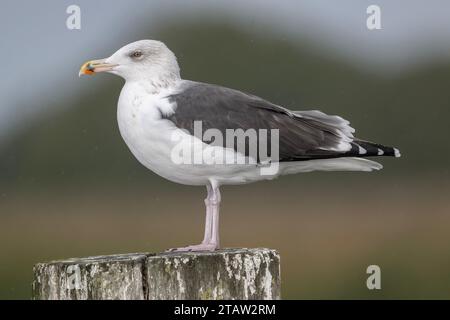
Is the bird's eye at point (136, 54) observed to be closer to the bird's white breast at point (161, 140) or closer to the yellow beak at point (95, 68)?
the yellow beak at point (95, 68)

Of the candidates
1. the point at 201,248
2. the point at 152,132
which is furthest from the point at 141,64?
the point at 201,248

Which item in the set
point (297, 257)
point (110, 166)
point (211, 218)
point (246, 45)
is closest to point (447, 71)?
point (246, 45)

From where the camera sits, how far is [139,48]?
7.35m

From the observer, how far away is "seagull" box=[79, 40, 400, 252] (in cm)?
695

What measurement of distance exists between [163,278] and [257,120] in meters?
1.90

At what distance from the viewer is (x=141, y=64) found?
732 centimetres

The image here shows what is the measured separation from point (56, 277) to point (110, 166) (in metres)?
16.3

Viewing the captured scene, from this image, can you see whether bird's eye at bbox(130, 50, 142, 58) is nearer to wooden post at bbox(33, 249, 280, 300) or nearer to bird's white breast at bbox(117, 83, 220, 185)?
bird's white breast at bbox(117, 83, 220, 185)

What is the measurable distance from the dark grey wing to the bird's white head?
7.0 inches

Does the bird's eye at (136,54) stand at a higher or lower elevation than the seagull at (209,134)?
higher

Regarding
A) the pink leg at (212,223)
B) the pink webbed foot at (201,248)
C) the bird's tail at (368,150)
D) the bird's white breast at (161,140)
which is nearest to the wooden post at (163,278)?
the pink webbed foot at (201,248)

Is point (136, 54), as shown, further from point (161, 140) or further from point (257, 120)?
point (257, 120)

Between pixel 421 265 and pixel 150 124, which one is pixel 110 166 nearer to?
pixel 421 265

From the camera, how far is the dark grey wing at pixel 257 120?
7.11 m
